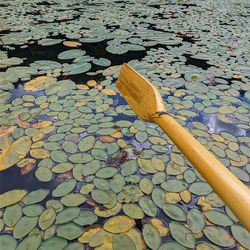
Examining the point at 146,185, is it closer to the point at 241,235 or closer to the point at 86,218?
the point at 86,218

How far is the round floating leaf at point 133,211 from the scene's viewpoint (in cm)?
79

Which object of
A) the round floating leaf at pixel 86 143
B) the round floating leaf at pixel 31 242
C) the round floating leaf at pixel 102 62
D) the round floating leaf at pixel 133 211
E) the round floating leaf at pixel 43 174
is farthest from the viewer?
the round floating leaf at pixel 102 62

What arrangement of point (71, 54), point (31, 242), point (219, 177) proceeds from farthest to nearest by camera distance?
point (71, 54) < point (31, 242) < point (219, 177)

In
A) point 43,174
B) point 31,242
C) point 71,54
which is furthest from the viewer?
point 71,54

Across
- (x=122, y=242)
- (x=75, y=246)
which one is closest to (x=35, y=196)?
(x=75, y=246)

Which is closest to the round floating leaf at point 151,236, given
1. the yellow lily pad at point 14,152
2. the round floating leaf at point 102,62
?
the yellow lily pad at point 14,152

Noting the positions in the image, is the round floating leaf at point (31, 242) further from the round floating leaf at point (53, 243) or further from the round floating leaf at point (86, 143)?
the round floating leaf at point (86, 143)

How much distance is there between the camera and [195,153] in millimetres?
556

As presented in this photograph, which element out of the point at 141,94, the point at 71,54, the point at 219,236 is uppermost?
the point at 141,94

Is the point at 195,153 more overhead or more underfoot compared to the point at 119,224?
more overhead

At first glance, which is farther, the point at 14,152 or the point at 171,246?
the point at 14,152

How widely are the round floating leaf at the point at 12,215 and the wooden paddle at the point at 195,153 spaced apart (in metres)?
0.63

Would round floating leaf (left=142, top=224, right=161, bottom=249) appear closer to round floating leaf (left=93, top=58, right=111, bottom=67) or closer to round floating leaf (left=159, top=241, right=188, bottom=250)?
round floating leaf (left=159, top=241, right=188, bottom=250)

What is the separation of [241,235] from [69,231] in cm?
63
